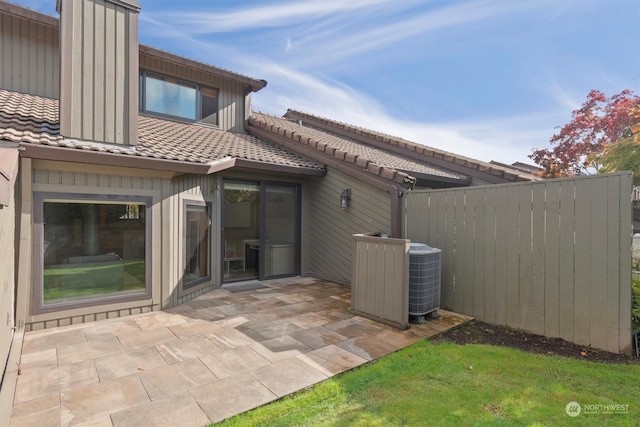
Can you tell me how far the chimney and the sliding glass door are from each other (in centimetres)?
234

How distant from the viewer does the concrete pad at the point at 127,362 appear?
305 centimetres

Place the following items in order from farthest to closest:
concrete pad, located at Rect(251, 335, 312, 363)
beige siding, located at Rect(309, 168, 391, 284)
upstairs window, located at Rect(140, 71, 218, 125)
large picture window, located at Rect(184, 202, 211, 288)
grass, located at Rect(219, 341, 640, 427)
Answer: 1. upstairs window, located at Rect(140, 71, 218, 125)
2. beige siding, located at Rect(309, 168, 391, 284)
3. large picture window, located at Rect(184, 202, 211, 288)
4. concrete pad, located at Rect(251, 335, 312, 363)
5. grass, located at Rect(219, 341, 640, 427)

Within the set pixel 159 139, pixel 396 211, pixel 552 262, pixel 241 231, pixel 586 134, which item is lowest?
pixel 552 262

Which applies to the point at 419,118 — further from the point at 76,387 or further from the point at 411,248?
the point at 76,387

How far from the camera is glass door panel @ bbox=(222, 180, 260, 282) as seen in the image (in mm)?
6863

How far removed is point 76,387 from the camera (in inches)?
109

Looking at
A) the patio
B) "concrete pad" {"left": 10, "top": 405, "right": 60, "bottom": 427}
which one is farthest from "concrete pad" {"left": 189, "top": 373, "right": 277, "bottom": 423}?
"concrete pad" {"left": 10, "top": 405, "right": 60, "bottom": 427}

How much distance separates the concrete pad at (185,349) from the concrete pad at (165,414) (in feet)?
2.61

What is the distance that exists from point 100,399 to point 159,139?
457cm

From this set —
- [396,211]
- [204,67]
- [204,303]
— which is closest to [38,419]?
[204,303]

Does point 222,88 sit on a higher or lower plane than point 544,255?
higher

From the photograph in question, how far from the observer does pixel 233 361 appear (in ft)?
10.9

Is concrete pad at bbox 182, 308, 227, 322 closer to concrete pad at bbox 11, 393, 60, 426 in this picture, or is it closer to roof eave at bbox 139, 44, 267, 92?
concrete pad at bbox 11, 393, 60, 426

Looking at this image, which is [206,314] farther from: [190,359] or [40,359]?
[40,359]
